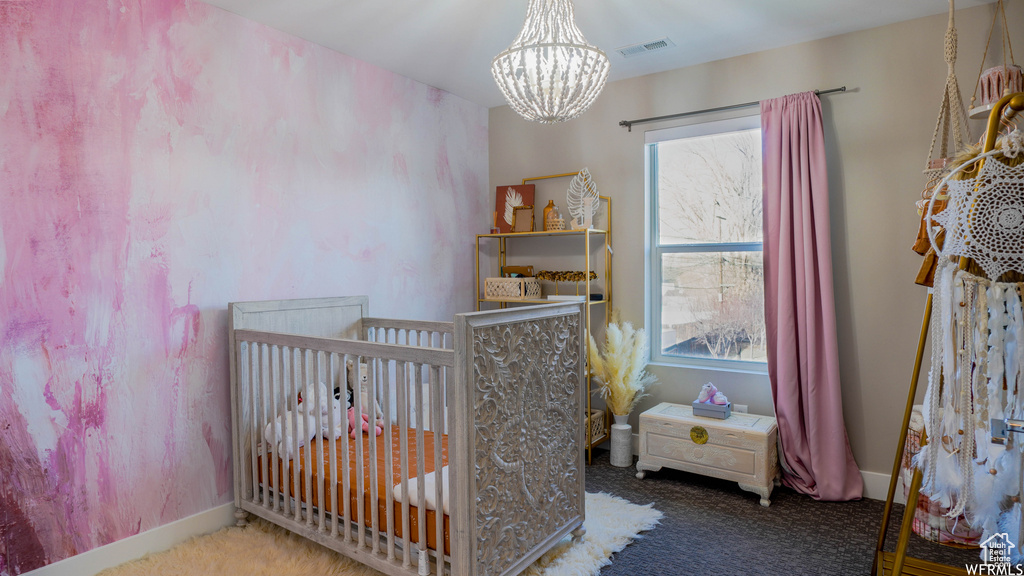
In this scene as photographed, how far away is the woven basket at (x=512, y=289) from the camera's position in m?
3.57

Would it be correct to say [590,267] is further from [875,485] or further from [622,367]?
[875,485]

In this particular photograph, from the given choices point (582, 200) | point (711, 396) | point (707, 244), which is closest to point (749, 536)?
point (711, 396)

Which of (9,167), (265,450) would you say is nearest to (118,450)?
(265,450)

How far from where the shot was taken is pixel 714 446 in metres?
2.88

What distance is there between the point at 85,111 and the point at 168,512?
5.43 ft

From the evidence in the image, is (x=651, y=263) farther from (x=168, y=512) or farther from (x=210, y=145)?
(x=168, y=512)

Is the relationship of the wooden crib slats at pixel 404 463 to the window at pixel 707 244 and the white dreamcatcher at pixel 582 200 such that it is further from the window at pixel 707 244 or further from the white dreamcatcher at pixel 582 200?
the window at pixel 707 244

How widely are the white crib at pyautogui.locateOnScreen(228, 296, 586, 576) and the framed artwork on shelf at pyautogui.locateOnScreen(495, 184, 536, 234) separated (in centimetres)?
139

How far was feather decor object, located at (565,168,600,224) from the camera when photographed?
11.4ft

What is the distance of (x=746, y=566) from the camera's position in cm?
217

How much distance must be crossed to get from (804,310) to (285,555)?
264 cm

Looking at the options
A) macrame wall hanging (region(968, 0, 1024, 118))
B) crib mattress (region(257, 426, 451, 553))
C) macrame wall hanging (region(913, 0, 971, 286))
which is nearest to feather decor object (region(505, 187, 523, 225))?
crib mattress (region(257, 426, 451, 553))

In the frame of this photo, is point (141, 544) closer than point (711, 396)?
Yes

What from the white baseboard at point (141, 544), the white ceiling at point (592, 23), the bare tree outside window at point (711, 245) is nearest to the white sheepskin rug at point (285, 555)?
the white baseboard at point (141, 544)
